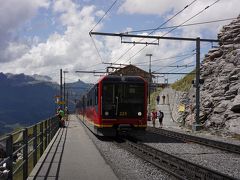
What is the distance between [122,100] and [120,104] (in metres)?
0.24

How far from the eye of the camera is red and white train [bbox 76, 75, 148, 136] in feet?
75.4

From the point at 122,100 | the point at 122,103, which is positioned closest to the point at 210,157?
the point at 122,103

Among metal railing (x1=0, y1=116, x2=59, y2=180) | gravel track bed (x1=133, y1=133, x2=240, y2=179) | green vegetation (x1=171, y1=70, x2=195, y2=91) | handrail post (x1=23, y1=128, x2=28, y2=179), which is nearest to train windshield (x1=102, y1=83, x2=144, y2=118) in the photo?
gravel track bed (x1=133, y1=133, x2=240, y2=179)

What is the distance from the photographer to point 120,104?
23.0 meters

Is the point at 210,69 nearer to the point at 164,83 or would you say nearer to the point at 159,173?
the point at 159,173

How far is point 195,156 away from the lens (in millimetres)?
16969

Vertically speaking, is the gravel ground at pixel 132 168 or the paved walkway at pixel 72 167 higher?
the paved walkway at pixel 72 167

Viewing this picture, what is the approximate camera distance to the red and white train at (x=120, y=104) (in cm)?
2298

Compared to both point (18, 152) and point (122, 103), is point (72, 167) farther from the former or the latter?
point (122, 103)

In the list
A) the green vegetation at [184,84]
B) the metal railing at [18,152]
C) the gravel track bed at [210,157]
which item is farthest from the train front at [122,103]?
the green vegetation at [184,84]

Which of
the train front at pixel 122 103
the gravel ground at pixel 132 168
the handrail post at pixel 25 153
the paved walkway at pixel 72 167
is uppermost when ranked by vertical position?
the train front at pixel 122 103

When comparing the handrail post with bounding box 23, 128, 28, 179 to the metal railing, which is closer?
the metal railing

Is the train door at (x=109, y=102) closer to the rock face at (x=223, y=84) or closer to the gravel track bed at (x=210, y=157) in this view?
the gravel track bed at (x=210, y=157)

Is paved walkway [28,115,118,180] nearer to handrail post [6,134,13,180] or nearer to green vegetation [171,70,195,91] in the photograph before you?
handrail post [6,134,13,180]
